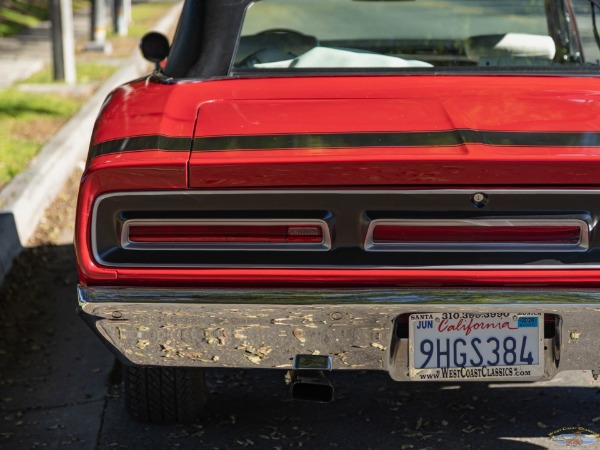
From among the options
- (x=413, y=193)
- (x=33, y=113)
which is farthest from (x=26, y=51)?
(x=413, y=193)

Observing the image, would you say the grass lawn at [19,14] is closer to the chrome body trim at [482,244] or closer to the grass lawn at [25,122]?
the grass lawn at [25,122]

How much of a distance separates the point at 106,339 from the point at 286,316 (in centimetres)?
57

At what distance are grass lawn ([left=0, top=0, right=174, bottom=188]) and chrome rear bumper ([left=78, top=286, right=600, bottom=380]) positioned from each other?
170 inches

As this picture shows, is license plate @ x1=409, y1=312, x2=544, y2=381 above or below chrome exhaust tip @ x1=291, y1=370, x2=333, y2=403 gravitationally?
above

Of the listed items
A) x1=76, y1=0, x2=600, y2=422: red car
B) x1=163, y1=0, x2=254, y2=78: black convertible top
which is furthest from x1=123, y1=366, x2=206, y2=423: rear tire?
x1=163, y1=0, x2=254, y2=78: black convertible top

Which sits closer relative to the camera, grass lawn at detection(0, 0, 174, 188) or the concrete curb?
the concrete curb

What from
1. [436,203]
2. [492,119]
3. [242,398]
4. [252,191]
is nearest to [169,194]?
[252,191]

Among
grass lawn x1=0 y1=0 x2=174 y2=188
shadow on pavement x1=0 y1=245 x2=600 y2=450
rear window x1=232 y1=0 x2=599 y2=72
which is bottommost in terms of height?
grass lawn x1=0 y1=0 x2=174 y2=188

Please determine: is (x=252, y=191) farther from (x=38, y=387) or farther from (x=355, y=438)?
(x=38, y=387)

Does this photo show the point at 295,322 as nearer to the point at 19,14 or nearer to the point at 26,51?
the point at 26,51

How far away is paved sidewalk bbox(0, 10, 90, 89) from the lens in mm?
13384

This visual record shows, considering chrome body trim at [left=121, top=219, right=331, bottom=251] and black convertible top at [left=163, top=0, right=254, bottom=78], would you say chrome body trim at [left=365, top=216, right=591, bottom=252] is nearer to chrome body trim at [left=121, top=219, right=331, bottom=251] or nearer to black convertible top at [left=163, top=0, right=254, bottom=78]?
chrome body trim at [left=121, top=219, right=331, bottom=251]

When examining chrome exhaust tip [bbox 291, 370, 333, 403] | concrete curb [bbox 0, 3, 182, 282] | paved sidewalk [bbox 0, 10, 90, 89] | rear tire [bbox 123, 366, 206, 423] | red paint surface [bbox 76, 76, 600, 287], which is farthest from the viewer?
paved sidewalk [bbox 0, 10, 90, 89]

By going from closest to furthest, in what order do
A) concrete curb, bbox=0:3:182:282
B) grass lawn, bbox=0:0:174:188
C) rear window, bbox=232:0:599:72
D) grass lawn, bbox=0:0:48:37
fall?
rear window, bbox=232:0:599:72
concrete curb, bbox=0:3:182:282
grass lawn, bbox=0:0:174:188
grass lawn, bbox=0:0:48:37
